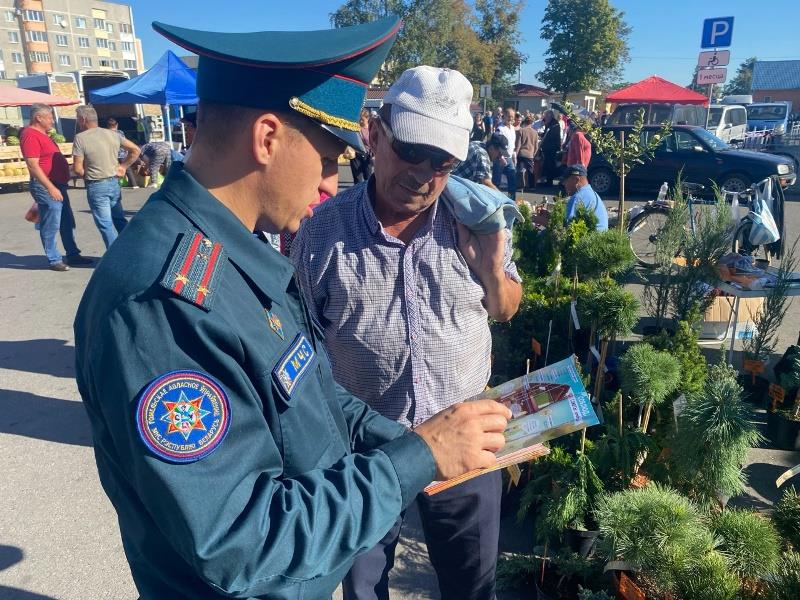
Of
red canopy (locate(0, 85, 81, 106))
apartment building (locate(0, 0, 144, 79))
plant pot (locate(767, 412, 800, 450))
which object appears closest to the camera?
plant pot (locate(767, 412, 800, 450))

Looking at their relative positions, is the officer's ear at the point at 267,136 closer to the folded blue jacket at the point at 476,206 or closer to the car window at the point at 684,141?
the folded blue jacket at the point at 476,206

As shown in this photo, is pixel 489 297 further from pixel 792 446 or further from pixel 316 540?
pixel 792 446

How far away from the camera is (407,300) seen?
1870mm

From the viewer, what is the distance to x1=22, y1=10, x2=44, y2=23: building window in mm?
68750

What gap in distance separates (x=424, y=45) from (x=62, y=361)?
39.1 metres

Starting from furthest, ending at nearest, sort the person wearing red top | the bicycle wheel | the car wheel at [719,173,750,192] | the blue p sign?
the blue p sign → the car wheel at [719,173,750,192] → the bicycle wheel → the person wearing red top

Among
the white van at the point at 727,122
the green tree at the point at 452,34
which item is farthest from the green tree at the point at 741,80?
the white van at the point at 727,122

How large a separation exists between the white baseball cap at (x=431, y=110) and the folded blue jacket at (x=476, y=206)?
0.15 m

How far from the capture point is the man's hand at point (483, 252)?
1.88 m

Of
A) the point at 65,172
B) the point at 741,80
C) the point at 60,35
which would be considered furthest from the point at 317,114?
the point at 741,80

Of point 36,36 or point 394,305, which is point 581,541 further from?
point 36,36

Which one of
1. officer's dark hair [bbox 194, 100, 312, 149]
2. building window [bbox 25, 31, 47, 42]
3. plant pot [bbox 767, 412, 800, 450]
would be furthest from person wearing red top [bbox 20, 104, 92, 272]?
building window [bbox 25, 31, 47, 42]

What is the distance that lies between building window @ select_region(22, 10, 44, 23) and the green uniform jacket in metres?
86.7

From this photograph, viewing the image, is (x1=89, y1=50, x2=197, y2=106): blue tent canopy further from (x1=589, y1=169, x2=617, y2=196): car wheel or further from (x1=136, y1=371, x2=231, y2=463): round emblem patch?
(x1=136, y1=371, x2=231, y2=463): round emblem patch
